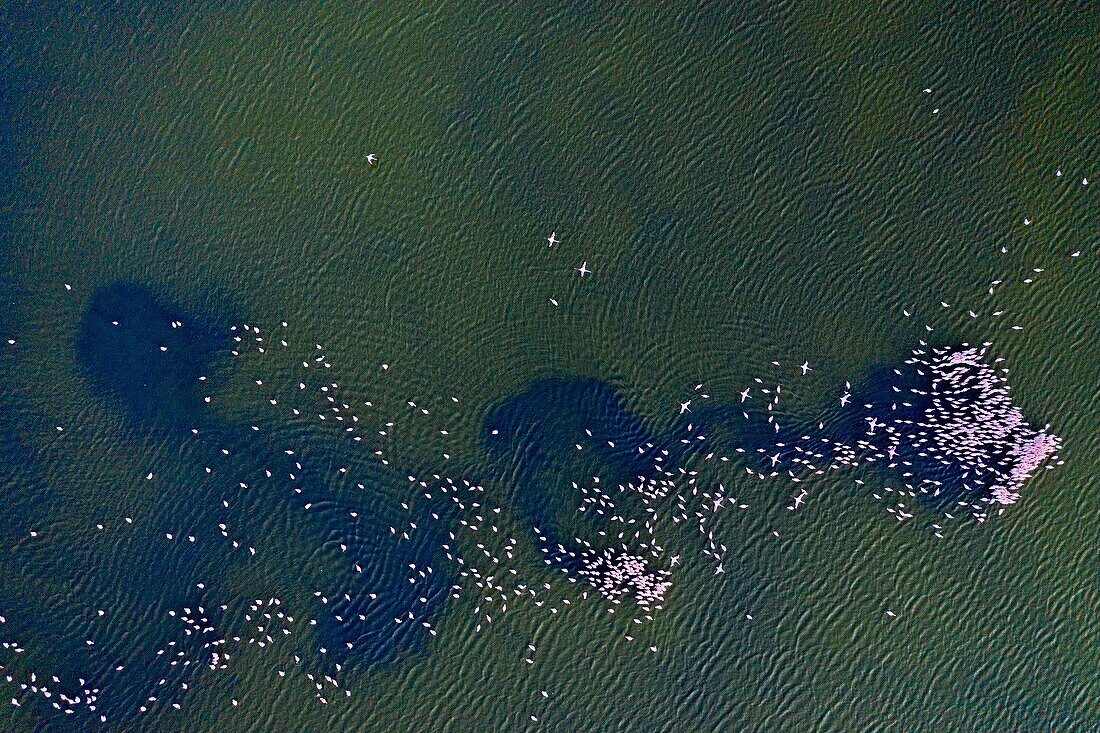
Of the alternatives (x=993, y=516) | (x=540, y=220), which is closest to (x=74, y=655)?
(x=540, y=220)

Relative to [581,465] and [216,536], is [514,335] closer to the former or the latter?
[581,465]

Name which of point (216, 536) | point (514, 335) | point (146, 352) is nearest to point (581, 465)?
point (514, 335)

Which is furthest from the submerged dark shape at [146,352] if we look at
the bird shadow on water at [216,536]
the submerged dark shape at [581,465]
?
the submerged dark shape at [581,465]

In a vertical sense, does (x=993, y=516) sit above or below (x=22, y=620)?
above

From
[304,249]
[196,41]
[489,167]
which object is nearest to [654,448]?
[489,167]

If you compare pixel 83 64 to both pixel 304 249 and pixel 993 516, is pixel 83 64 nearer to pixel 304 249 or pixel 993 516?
pixel 304 249

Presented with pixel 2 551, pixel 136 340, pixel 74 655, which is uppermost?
pixel 136 340

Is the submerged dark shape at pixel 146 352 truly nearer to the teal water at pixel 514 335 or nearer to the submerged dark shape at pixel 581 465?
the teal water at pixel 514 335
